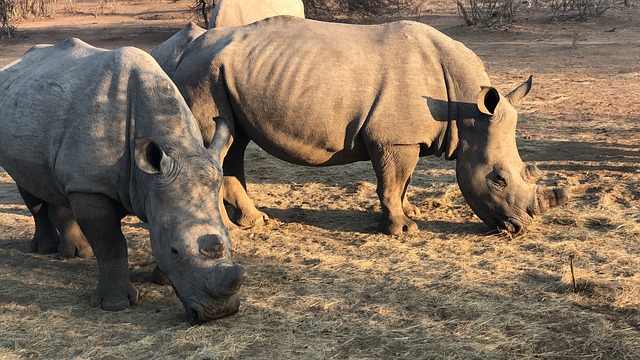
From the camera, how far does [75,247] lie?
6676 mm

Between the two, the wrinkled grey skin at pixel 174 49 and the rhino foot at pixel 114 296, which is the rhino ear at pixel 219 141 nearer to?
the rhino foot at pixel 114 296

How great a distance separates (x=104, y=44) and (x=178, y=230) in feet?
57.4

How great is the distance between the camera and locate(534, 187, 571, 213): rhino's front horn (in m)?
6.89

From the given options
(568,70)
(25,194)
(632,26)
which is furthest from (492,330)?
(632,26)

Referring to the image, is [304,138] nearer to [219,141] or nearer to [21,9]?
[219,141]

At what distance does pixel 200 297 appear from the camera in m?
4.87

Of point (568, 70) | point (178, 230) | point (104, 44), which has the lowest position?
point (104, 44)

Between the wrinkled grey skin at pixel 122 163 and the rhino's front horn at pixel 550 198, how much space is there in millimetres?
3047

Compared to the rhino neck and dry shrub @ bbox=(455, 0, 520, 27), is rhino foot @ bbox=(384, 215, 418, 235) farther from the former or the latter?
dry shrub @ bbox=(455, 0, 520, 27)

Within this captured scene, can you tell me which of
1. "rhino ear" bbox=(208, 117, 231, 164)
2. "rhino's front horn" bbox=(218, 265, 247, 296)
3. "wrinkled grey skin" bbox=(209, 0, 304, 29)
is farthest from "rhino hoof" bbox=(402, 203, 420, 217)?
"wrinkled grey skin" bbox=(209, 0, 304, 29)

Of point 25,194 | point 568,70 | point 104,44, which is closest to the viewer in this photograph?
point 25,194

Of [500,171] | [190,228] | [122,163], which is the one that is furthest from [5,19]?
[190,228]

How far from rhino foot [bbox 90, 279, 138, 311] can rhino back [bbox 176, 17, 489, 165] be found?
2.02 meters

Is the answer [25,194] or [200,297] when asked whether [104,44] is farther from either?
[200,297]
